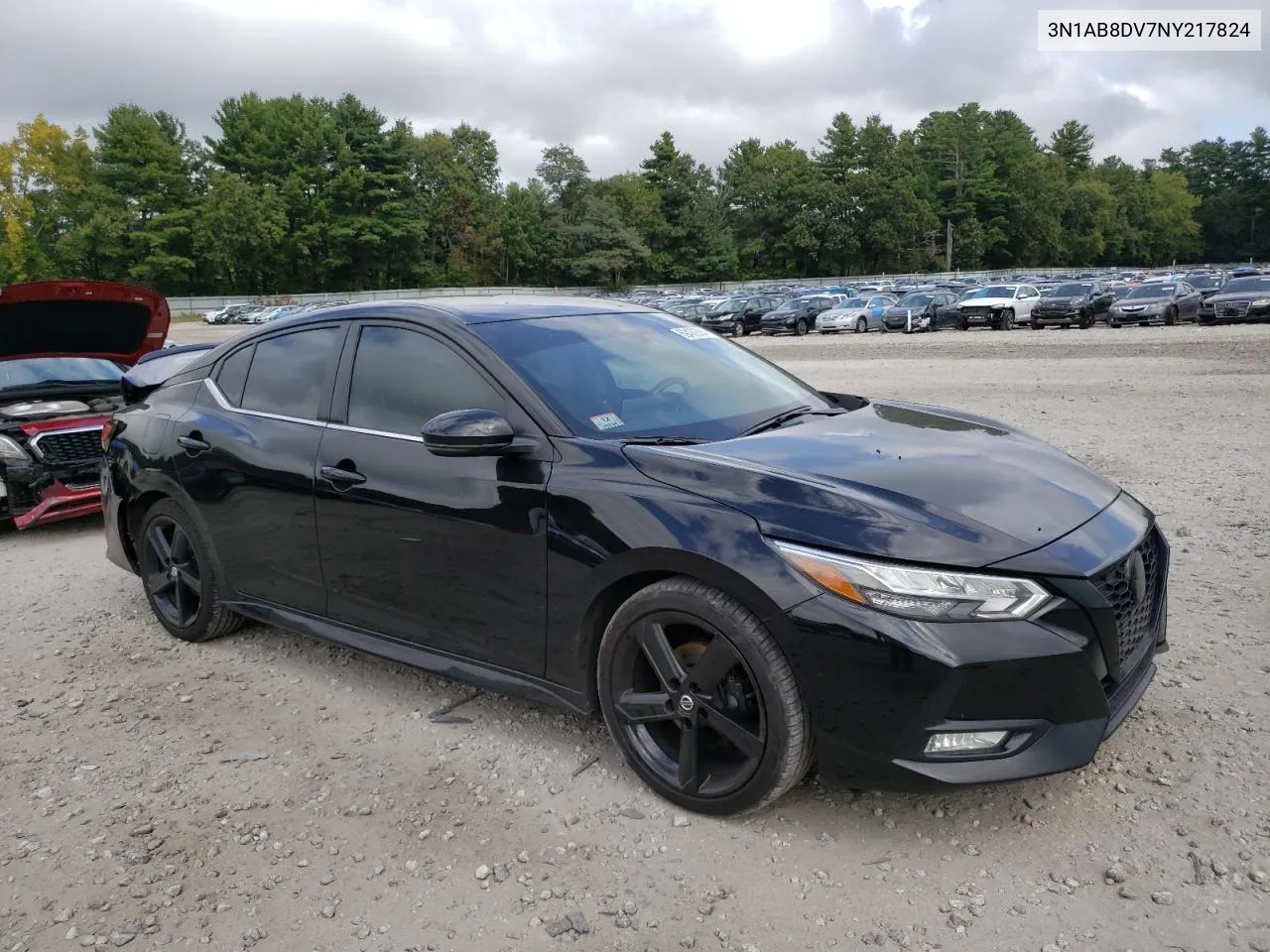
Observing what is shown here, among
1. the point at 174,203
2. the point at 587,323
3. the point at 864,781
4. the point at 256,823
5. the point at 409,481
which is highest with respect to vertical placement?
the point at 174,203

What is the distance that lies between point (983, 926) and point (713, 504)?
1.30 m

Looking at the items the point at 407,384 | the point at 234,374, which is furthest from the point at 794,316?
the point at 407,384

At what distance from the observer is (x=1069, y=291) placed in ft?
105

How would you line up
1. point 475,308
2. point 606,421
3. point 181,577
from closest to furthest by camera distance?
1. point 606,421
2. point 475,308
3. point 181,577

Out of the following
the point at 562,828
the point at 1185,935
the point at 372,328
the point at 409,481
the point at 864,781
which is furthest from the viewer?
the point at 372,328

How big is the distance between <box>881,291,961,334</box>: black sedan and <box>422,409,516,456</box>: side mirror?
31863mm

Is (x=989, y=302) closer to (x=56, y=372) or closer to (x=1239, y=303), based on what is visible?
(x=1239, y=303)

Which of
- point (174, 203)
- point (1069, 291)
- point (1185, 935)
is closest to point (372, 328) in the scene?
point (1185, 935)

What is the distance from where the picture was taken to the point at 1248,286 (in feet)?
92.3

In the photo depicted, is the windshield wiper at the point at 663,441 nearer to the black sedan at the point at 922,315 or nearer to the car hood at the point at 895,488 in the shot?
the car hood at the point at 895,488

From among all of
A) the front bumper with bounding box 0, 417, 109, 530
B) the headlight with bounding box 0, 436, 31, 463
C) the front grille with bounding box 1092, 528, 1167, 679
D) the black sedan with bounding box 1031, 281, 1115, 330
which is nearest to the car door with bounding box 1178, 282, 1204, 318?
the black sedan with bounding box 1031, 281, 1115, 330

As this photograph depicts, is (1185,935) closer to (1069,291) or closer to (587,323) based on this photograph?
(587,323)

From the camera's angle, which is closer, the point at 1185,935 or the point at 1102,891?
the point at 1185,935

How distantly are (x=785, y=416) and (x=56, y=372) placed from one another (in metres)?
6.69
